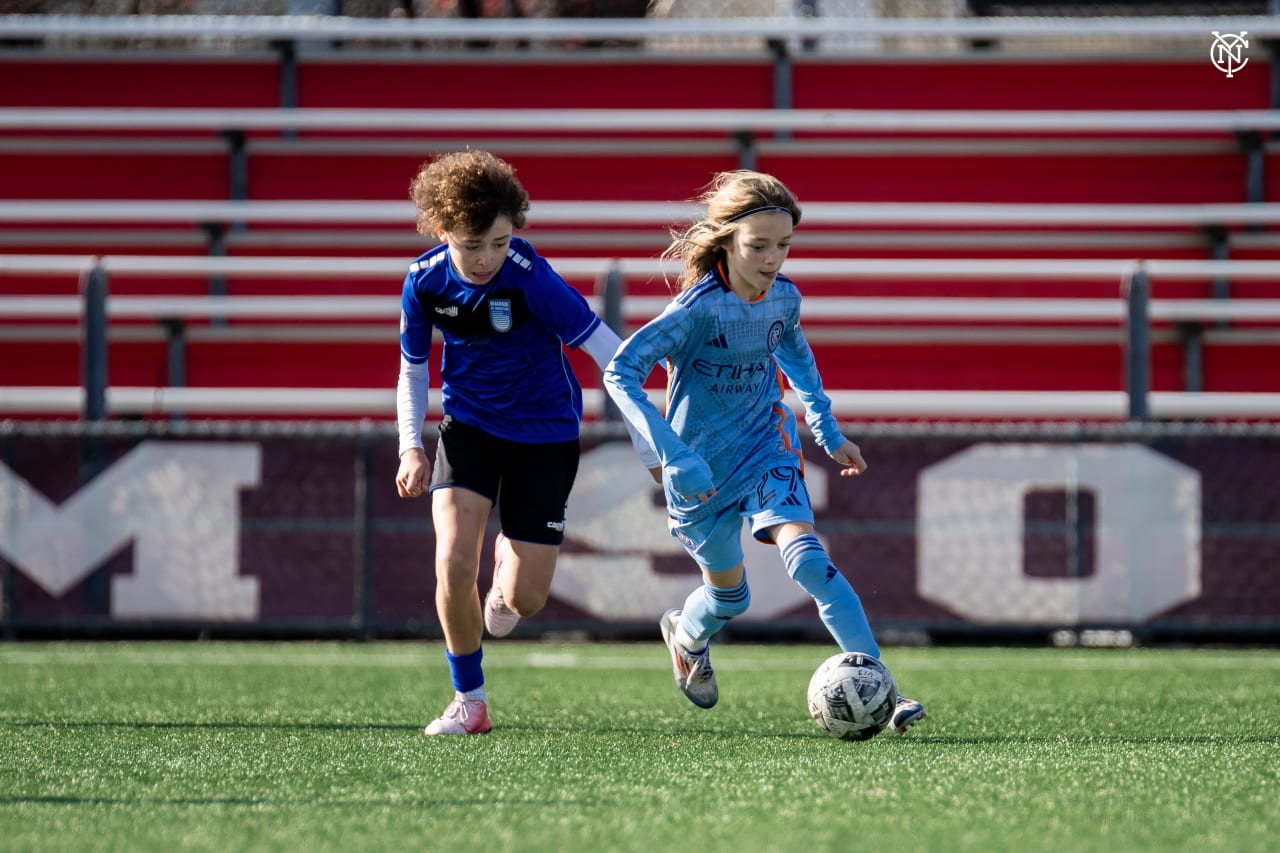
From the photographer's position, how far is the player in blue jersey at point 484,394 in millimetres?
4250

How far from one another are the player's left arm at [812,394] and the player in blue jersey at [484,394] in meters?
0.52

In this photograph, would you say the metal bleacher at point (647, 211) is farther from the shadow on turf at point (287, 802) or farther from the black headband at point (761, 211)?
the shadow on turf at point (287, 802)

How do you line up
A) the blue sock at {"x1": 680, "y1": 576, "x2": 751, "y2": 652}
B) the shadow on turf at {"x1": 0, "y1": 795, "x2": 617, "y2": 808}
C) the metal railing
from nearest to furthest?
the shadow on turf at {"x1": 0, "y1": 795, "x2": 617, "y2": 808}, the blue sock at {"x1": 680, "y1": 576, "x2": 751, "y2": 652}, the metal railing

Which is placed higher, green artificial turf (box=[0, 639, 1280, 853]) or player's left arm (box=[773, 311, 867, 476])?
player's left arm (box=[773, 311, 867, 476])

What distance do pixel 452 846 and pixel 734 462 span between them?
1841 millimetres

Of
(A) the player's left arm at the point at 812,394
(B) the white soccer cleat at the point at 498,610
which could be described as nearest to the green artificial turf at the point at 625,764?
(B) the white soccer cleat at the point at 498,610

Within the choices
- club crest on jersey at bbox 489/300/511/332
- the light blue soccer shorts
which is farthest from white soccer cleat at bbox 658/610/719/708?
club crest on jersey at bbox 489/300/511/332

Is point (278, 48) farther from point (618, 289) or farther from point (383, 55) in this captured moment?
point (618, 289)

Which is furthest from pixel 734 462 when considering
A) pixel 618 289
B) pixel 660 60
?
pixel 660 60

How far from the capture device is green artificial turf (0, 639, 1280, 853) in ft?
9.32

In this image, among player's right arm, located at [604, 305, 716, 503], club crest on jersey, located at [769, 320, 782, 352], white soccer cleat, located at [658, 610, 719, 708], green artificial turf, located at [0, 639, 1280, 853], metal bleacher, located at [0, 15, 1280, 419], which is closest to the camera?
green artificial turf, located at [0, 639, 1280, 853]

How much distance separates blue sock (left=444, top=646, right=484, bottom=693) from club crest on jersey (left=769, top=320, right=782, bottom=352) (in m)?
1.25

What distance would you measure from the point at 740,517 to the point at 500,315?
36.0 inches

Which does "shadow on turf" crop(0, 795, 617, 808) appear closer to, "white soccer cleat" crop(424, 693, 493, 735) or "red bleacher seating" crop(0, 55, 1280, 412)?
"white soccer cleat" crop(424, 693, 493, 735)
